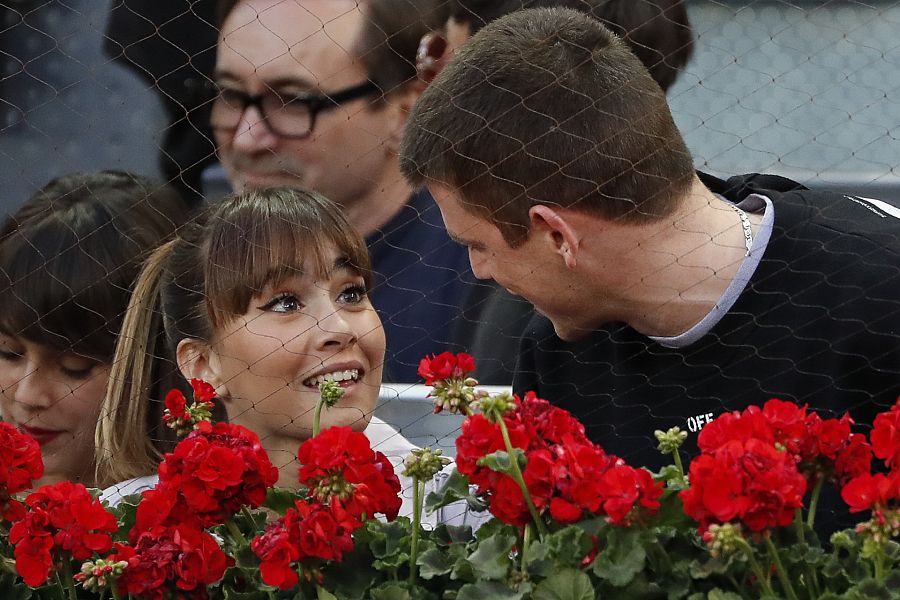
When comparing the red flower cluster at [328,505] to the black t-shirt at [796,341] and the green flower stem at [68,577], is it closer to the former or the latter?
the green flower stem at [68,577]

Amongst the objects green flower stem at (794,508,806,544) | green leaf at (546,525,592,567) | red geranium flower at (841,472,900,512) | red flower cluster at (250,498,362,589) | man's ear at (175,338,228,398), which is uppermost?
red geranium flower at (841,472,900,512)

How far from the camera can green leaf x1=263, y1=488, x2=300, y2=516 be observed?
1.18 meters

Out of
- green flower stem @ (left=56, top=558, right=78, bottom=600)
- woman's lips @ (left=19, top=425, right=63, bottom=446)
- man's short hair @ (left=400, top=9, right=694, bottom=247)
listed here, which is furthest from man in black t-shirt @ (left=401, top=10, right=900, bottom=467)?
woman's lips @ (left=19, top=425, right=63, bottom=446)

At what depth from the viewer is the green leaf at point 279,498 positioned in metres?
1.18

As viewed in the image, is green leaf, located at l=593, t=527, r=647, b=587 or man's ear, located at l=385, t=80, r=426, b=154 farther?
man's ear, located at l=385, t=80, r=426, b=154

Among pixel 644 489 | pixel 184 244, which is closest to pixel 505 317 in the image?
pixel 184 244

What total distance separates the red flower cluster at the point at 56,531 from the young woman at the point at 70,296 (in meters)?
0.72

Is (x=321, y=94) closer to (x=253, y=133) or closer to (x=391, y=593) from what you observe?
(x=253, y=133)

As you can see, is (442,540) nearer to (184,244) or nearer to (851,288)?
(851,288)

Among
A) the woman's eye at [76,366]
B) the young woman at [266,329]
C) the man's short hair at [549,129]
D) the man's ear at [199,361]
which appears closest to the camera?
the man's short hair at [549,129]

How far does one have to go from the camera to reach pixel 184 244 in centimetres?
180

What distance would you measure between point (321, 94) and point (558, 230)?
0.46 meters

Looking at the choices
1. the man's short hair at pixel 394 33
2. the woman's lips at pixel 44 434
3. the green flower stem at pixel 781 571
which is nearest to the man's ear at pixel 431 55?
the man's short hair at pixel 394 33

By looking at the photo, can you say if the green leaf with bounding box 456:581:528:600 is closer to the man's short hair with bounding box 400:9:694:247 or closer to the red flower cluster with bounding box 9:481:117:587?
the red flower cluster with bounding box 9:481:117:587
